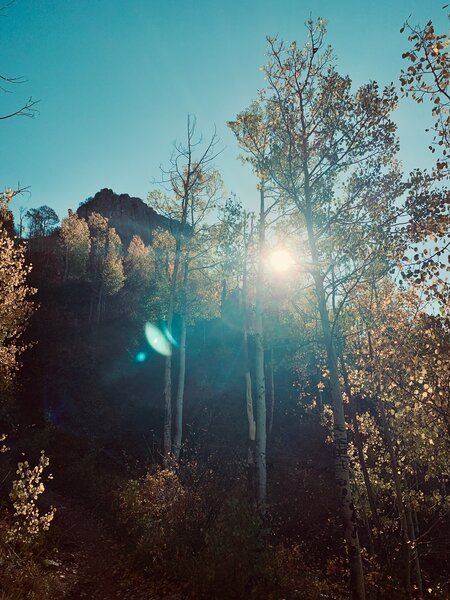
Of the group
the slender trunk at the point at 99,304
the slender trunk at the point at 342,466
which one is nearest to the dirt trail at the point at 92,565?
the slender trunk at the point at 342,466

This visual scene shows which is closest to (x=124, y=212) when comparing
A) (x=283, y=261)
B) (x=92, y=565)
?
(x=283, y=261)

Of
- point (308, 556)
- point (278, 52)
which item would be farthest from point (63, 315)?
point (278, 52)

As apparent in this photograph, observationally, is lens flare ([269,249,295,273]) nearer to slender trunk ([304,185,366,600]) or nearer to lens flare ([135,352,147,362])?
slender trunk ([304,185,366,600])

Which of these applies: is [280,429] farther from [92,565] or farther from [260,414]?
[92,565]

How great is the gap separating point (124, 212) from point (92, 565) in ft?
344

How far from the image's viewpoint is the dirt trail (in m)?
7.31

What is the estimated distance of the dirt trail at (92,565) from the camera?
7309 mm

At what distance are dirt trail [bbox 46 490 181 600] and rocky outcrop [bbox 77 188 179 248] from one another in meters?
92.6

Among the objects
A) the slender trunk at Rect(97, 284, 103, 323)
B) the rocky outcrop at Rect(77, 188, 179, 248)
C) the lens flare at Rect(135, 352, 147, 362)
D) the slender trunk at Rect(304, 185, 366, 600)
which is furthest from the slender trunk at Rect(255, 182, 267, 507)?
the rocky outcrop at Rect(77, 188, 179, 248)

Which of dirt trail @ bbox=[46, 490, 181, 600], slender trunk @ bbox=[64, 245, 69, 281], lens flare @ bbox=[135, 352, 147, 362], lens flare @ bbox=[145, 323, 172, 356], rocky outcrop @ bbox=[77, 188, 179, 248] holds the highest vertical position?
rocky outcrop @ bbox=[77, 188, 179, 248]

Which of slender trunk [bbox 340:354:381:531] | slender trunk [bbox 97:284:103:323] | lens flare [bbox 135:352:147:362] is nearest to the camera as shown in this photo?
slender trunk [bbox 340:354:381:531]

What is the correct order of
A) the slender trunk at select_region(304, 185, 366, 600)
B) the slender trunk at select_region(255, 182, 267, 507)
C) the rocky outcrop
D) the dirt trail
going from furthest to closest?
the rocky outcrop
the slender trunk at select_region(255, 182, 267, 507)
the dirt trail
the slender trunk at select_region(304, 185, 366, 600)

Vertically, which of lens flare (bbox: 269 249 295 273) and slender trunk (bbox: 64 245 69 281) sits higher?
slender trunk (bbox: 64 245 69 281)

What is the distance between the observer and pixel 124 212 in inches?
4117
